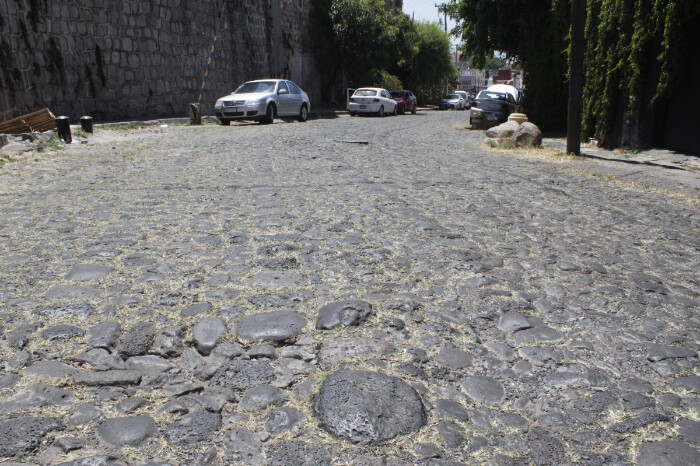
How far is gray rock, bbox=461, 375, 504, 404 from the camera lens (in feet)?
7.70

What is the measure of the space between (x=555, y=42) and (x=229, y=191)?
40.9ft

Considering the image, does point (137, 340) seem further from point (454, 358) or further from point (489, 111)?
point (489, 111)

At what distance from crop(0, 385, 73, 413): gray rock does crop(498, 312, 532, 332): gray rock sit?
2081 millimetres

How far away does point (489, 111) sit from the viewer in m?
19.2

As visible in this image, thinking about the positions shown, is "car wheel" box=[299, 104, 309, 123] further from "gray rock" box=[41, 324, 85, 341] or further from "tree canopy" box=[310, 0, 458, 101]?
"gray rock" box=[41, 324, 85, 341]

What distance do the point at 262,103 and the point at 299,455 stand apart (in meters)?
17.3

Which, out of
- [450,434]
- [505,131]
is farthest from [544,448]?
[505,131]

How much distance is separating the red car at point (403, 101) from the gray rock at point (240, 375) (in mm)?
29852

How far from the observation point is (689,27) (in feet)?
31.4

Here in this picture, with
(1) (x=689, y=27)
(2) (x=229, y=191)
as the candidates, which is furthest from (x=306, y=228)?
(1) (x=689, y=27)

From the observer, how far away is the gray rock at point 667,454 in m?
1.96

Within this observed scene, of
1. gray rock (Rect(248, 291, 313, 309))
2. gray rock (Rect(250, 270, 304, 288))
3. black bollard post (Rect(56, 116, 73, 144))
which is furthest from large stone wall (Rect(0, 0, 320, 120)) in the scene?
gray rock (Rect(248, 291, 313, 309))

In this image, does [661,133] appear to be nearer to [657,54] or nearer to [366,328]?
[657,54]

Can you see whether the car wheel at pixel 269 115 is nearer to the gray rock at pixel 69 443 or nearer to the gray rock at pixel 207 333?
the gray rock at pixel 207 333
